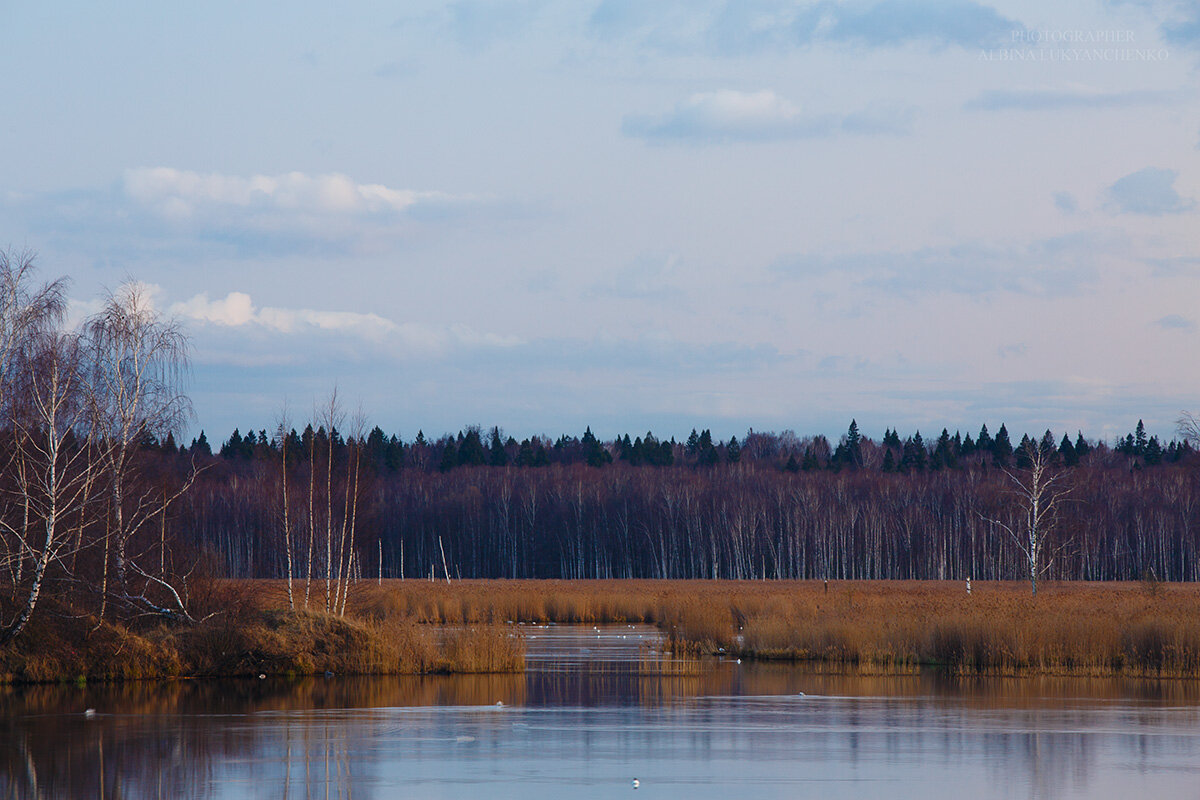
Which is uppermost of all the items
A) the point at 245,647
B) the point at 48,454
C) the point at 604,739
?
the point at 48,454

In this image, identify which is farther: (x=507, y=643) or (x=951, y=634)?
(x=951, y=634)

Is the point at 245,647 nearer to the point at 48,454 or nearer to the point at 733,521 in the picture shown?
the point at 48,454

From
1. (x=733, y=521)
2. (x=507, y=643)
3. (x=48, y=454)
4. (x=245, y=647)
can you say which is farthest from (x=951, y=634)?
(x=733, y=521)

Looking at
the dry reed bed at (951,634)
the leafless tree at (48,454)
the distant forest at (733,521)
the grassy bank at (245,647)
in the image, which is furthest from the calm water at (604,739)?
the distant forest at (733,521)

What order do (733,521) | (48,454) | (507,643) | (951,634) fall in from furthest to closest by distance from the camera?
(733,521), (951,634), (507,643), (48,454)

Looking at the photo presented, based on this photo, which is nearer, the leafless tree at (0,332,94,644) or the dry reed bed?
the leafless tree at (0,332,94,644)

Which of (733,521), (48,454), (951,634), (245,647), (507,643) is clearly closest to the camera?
(48,454)

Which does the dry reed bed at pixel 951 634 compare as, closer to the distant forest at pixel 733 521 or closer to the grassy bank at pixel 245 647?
the grassy bank at pixel 245 647

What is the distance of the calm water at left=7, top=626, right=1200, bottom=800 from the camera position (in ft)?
43.6

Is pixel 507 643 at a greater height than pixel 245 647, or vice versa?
pixel 245 647

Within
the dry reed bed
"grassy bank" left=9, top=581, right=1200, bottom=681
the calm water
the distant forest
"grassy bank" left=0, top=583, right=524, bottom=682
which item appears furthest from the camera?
the distant forest

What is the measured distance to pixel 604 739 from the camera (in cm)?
1688

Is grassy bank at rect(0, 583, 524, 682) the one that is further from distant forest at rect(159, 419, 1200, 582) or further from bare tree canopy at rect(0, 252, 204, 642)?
distant forest at rect(159, 419, 1200, 582)

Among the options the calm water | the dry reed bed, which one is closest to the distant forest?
the dry reed bed
